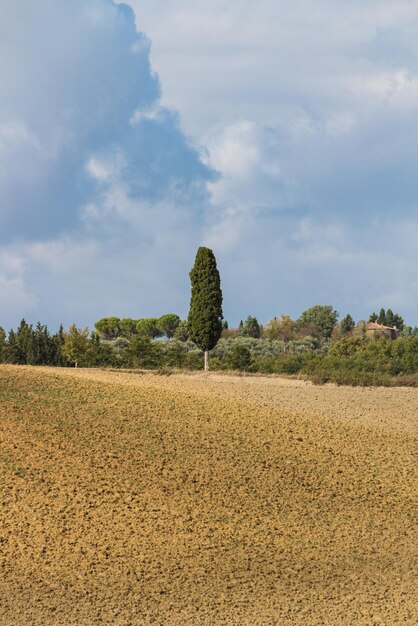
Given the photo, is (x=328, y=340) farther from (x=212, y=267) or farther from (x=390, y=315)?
(x=212, y=267)

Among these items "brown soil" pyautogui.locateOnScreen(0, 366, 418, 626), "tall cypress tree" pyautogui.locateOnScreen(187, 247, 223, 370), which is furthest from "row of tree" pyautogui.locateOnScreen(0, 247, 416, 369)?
"brown soil" pyautogui.locateOnScreen(0, 366, 418, 626)

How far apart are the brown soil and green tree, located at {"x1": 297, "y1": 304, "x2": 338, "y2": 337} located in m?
69.4

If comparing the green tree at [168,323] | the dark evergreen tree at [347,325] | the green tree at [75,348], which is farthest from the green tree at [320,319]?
the green tree at [75,348]

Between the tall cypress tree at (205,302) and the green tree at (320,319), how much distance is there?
52418 mm

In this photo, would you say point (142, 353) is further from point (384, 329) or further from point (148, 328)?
point (384, 329)

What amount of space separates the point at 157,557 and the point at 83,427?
17.5 feet

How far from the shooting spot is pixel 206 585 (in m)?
10.0

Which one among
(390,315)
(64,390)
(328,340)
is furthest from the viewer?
(390,315)

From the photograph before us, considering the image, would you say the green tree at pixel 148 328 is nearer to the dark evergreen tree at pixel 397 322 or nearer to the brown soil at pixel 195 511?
the dark evergreen tree at pixel 397 322

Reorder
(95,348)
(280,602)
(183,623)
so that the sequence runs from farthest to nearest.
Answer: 1. (95,348)
2. (280,602)
3. (183,623)

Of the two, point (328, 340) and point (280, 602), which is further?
point (328, 340)

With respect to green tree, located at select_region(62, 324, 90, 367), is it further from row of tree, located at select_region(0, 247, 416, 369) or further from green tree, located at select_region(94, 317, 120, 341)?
green tree, located at select_region(94, 317, 120, 341)

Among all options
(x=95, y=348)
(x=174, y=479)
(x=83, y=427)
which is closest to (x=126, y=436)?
(x=83, y=427)

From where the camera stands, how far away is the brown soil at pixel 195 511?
963 centimetres
